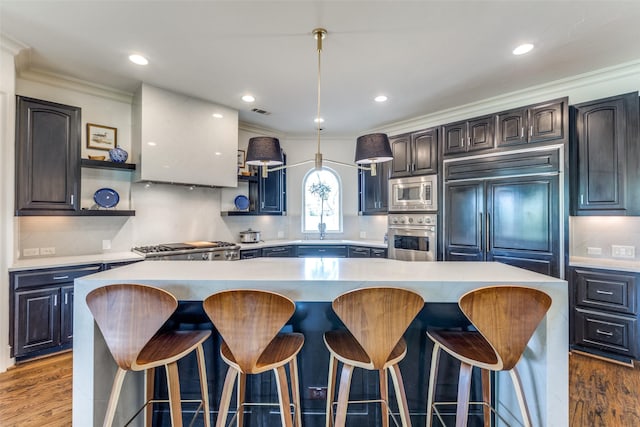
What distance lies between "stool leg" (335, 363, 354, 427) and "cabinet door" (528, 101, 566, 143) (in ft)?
10.4

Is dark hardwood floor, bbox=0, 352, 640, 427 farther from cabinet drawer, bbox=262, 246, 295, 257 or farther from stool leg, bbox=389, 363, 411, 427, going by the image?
cabinet drawer, bbox=262, 246, 295, 257

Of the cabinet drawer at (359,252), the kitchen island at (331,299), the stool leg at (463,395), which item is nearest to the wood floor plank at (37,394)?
the kitchen island at (331,299)

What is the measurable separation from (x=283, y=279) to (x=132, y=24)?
2323 mm

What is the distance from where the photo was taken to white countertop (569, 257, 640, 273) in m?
2.65

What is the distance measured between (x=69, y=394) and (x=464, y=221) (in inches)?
163

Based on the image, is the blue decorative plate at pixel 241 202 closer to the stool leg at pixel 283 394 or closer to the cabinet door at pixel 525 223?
the cabinet door at pixel 525 223

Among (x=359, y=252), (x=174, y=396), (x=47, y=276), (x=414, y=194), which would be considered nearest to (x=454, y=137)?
(x=414, y=194)

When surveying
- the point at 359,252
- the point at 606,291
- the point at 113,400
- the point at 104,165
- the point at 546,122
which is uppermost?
the point at 546,122

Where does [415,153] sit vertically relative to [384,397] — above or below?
above

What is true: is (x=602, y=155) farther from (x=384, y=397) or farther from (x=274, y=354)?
(x=274, y=354)

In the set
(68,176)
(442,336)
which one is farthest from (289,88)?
(442,336)

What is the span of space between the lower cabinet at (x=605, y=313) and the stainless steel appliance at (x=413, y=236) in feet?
4.74

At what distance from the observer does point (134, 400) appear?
174 centimetres

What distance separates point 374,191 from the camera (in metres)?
4.86
